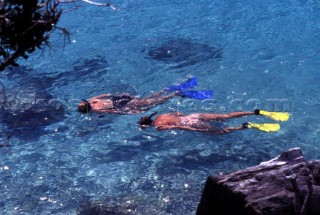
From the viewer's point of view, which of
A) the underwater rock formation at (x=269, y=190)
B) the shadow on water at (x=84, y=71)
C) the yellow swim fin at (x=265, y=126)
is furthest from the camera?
the shadow on water at (x=84, y=71)

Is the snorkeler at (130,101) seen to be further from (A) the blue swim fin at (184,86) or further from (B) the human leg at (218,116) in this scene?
(B) the human leg at (218,116)

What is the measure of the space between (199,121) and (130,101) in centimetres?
163

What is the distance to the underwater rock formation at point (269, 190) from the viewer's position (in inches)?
134

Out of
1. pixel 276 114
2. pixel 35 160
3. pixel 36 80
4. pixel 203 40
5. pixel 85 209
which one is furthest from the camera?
pixel 203 40

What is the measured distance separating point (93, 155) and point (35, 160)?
0.99m

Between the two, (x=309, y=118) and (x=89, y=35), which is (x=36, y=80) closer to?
(x=89, y=35)

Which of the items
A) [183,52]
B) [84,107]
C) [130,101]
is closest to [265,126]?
[130,101]

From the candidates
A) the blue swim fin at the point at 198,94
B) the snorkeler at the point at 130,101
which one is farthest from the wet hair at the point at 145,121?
the blue swim fin at the point at 198,94

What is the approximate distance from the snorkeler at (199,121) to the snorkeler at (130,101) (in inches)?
27.5

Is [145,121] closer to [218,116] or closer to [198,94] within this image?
[218,116]

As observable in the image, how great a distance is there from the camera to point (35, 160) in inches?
272

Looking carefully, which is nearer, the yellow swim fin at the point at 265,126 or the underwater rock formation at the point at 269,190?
the underwater rock formation at the point at 269,190

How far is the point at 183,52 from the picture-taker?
33.4ft

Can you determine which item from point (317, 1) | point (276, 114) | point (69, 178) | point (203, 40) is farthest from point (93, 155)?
point (317, 1)
